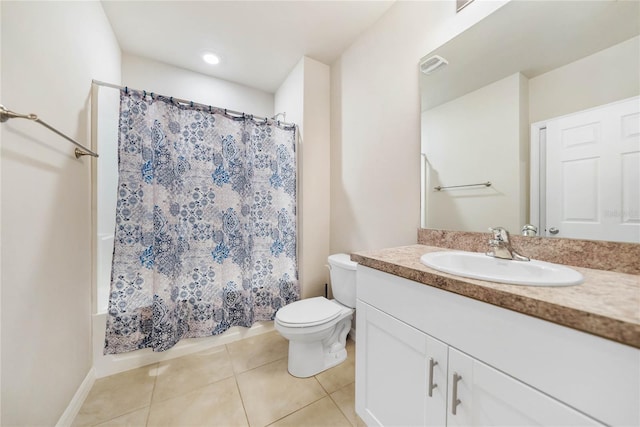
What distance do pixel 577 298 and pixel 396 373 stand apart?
63 centimetres

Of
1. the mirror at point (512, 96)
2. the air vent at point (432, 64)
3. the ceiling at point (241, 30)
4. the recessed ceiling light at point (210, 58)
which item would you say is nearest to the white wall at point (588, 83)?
the mirror at point (512, 96)

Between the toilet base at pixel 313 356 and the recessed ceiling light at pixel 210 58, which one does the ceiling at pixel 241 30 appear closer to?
the recessed ceiling light at pixel 210 58

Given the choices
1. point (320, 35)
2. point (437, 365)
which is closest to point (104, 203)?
point (320, 35)

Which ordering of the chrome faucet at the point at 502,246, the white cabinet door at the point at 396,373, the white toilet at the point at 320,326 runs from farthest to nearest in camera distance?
the white toilet at the point at 320,326 < the chrome faucet at the point at 502,246 < the white cabinet door at the point at 396,373

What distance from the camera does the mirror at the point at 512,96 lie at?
0.81 m

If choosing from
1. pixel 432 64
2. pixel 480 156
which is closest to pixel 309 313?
pixel 480 156

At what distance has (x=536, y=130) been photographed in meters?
0.97

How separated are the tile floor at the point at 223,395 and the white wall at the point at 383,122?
96cm

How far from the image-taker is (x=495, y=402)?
61cm

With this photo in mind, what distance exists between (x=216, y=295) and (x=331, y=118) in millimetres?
1797

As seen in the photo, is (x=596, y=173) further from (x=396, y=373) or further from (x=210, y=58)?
(x=210, y=58)

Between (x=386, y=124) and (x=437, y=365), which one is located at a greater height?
(x=386, y=124)

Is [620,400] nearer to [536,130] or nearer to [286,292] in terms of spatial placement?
[536,130]

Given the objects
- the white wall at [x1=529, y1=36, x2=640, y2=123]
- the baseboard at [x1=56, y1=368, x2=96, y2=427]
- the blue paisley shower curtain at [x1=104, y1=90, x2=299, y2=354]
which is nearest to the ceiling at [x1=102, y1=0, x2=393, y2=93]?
the blue paisley shower curtain at [x1=104, y1=90, x2=299, y2=354]
